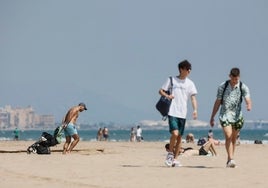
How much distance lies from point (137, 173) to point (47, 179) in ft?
5.53

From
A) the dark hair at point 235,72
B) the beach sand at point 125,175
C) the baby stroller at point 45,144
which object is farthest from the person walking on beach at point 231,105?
the baby stroller at point 45,144

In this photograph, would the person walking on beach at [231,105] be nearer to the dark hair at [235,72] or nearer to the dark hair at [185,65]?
the dark hair at [235,72]

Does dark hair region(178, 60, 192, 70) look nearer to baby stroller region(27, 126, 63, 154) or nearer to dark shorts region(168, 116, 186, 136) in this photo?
dark shorts region(168, 116, 186, 136)

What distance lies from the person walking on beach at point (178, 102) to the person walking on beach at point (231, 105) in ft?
2.00

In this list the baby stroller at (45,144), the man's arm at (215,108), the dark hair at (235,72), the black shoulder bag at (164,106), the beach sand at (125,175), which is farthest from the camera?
the baby stroller at (45,144)

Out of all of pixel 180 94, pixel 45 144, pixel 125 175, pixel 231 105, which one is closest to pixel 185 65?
pixel 180 94

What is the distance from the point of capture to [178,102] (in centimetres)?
1348

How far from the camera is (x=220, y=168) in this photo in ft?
42.4

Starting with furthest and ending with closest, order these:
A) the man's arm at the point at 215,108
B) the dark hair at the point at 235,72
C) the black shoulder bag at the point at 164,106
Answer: the black shoulder bag at the point at 164,106
the man's arm at the point at 215,108
the dark hair at the point at 235,72

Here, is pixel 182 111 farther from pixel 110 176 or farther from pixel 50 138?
pixel 50 138

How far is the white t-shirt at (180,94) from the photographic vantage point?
13.4 meters

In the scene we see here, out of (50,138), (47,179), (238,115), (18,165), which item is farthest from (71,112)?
(47,179)

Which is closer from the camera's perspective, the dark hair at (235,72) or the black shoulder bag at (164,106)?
the dark hair at (235,72)

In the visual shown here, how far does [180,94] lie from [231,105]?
38.7 inches
